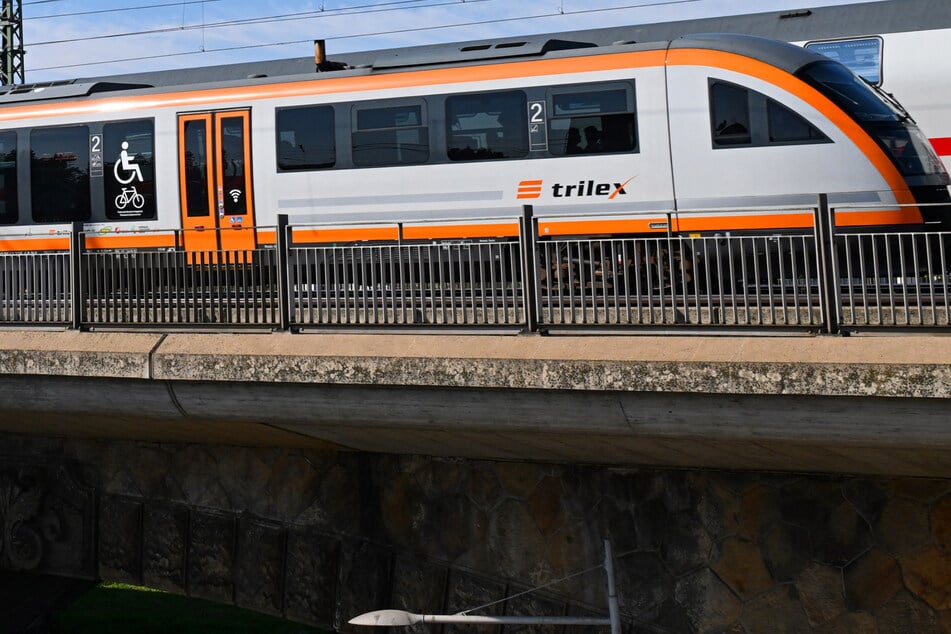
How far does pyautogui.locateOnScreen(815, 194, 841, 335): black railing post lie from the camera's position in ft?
23.6

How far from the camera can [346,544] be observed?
1064cm

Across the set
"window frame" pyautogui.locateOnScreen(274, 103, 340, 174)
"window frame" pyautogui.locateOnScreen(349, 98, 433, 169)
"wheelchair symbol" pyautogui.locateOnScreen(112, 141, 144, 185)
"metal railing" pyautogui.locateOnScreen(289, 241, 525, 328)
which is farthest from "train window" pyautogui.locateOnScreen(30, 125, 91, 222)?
"metal railing" pyautogui.locateOnScreen(289, 241, 525, 328)

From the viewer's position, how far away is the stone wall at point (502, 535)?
8.55 meters

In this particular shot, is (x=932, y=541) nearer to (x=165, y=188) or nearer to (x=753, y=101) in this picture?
(x=753, y=101)

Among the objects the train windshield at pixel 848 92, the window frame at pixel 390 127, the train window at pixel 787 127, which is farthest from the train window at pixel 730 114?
the window frame at pixel 390 127

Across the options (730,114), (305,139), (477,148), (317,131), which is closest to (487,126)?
(477,148)

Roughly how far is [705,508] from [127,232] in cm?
923

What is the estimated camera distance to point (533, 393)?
7.49 m

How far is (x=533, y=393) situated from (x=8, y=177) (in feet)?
36.9

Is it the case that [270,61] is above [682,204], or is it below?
above

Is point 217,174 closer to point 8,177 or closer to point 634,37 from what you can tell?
point 8,177

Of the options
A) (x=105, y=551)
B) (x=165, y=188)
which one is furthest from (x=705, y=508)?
(x=165, y=188)

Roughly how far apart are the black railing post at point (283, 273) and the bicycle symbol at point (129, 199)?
6.74 metres

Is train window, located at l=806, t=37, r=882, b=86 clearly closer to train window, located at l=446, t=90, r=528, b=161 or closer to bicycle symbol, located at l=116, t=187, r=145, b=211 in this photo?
train window, located at l=446, t=90, r=528, b=161
